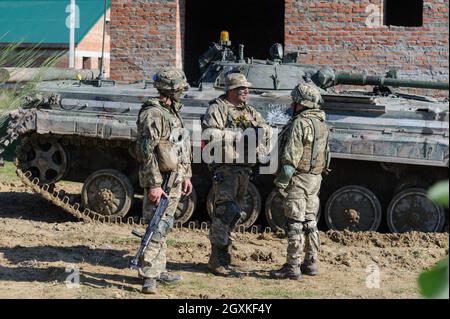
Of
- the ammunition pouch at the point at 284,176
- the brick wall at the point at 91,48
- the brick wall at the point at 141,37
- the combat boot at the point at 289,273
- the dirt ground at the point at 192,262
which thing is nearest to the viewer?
the dirt ground at the point at 192,262

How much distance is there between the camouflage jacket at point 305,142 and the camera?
6723 mm

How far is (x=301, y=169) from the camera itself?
22.5ft

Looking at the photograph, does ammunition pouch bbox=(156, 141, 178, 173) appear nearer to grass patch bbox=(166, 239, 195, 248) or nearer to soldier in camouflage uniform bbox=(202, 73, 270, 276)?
soldier in camouflage uniform bbox=(202, 73, 270, 276)

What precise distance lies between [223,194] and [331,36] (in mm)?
7176

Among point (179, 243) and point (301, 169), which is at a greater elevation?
point (301, 169)

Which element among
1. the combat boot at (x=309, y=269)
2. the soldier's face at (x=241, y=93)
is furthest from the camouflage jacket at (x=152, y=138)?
the combat boot at (x=309, y=269)

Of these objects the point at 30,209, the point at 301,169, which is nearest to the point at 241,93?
the point at 301,169

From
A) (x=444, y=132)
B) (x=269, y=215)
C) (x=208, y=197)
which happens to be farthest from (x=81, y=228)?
(x=444, y=132)

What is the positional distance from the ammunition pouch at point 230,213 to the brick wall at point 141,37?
7924 mm

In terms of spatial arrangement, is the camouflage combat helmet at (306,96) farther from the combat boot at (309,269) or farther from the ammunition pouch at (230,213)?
the combat boot at (309,269)

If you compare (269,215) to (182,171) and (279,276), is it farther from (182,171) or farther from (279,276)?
(182,171)

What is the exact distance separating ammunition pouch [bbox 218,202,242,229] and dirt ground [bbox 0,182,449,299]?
549 millimetres

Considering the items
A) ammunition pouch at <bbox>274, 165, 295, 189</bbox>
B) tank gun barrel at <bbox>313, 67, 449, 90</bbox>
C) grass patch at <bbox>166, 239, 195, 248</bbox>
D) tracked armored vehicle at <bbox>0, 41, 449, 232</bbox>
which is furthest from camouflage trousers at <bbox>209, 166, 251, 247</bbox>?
tank gun barrel at <bbox>313, 67, 449, 90</bbox>

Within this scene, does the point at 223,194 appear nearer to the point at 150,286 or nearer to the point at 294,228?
the point at 294,228
